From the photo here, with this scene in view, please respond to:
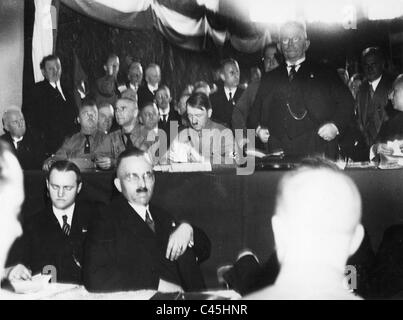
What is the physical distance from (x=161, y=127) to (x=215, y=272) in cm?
101

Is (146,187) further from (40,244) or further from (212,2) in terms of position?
(212,2)

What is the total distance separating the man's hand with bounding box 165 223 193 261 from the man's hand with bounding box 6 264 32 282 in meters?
0.91

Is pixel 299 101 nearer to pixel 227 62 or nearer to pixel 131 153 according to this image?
pixel 227 62

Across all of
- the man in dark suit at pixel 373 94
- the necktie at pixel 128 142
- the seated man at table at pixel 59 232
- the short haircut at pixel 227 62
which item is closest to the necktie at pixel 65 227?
the seated man at table at pixel 59 232

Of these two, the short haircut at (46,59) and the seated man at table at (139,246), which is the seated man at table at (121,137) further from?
the short haircut at (46,59)

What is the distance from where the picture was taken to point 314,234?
405 centimetres

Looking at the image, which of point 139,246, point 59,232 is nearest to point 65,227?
point 59,232

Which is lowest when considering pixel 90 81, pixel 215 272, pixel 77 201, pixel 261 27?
pixel 215 272

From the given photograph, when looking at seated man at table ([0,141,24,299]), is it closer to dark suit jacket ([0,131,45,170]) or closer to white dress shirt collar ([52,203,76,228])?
dark suit jacket ([0,131,45,170])

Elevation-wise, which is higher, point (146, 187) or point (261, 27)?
point (261, 27)

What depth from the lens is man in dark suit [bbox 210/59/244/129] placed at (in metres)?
4.14
